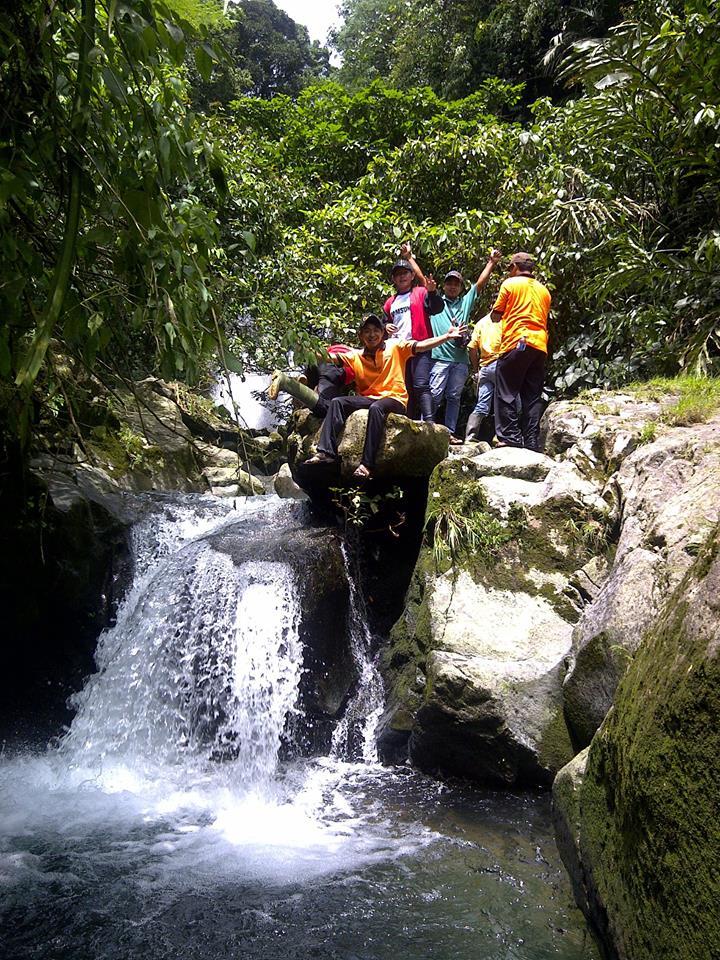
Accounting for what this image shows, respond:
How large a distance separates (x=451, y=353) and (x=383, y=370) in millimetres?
1431

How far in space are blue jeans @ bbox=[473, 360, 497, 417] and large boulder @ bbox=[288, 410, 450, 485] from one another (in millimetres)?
1499

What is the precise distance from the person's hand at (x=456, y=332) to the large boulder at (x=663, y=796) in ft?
17.0

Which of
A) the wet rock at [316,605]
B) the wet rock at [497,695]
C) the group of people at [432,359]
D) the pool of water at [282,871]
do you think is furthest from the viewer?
the group of people at [432,359]

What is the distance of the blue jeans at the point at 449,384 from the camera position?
9.23 m

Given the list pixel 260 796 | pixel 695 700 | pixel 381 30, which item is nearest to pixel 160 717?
pixel 260 796

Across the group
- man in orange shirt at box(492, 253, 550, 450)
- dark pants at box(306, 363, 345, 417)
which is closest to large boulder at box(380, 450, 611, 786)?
man in orange shirt at box(492, 253, 550, 450)

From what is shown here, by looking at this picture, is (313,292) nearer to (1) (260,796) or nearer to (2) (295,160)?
(2) (295,160)

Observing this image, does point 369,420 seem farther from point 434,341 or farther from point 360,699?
point 360,699

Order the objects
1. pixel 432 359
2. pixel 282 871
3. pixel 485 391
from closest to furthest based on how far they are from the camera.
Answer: pixel 282 871 < pixel 432 359 < pixel 485 391

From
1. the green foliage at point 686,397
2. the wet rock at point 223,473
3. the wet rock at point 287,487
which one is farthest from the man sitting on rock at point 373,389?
the wet rock at point 223,473

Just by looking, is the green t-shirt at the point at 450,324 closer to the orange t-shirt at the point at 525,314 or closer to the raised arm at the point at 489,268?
the raised arm at the point at 489,268

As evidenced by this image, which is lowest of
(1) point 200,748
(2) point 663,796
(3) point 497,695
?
(1) point 200,748

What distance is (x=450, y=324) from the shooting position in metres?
9.07

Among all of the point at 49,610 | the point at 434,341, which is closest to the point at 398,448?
the point at 434,341
